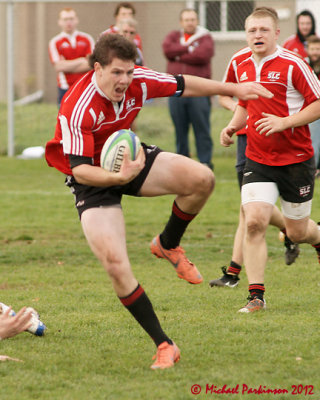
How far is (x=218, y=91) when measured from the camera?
17.7 ft

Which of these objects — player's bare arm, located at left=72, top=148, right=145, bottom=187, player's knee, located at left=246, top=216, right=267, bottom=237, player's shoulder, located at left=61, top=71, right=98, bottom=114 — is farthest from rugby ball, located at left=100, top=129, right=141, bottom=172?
player's knee, located at left=246, top=216, right=267, bottom=237

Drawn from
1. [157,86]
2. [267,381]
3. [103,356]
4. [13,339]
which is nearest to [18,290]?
[13,339]

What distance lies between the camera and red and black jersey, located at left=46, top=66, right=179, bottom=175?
16.6ft

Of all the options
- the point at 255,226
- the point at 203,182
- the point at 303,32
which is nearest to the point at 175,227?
the point at 203,182

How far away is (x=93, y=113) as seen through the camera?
508cm

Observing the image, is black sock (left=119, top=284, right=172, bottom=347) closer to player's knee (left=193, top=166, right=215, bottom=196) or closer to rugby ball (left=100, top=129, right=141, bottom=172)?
rugby ball (left=100, top=129, right=141, bottom=172)

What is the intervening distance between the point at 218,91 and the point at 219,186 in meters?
7.98

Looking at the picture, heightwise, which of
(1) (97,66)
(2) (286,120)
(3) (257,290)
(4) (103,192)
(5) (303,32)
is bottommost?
(3) (257,290)

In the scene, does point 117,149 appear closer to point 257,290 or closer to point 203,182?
point 203,182

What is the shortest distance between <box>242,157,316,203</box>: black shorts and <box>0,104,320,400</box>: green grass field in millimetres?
935

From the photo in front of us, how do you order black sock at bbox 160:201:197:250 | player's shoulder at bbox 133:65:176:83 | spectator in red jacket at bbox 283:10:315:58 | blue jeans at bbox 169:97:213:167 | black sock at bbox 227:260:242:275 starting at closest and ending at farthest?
Answer: player's shoulder at bbox 133:65:176:83 < black sock at bbox 160:201:197:250 < black sock at bbox 227:260:242:275 < spectator in red jacket at bbox 283:10:315:58 < blue jeans at bbox 169:97:213:167

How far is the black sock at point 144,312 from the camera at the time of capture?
4.91m

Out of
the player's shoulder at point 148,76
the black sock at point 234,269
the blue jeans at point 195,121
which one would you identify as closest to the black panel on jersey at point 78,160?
the player's shoulder at point 148,76

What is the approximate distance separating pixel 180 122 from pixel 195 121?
0.96 feet
